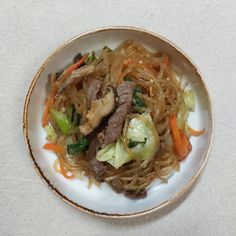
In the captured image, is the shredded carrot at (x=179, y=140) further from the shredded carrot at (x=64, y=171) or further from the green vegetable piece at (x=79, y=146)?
the shredded carrot at (x=64, y=171)

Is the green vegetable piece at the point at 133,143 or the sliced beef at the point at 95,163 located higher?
the green vegetable piece at the point at 133,143

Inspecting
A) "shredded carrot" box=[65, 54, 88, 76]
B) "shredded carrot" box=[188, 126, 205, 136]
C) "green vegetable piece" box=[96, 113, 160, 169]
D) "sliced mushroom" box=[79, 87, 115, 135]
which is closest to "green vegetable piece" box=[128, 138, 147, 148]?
"green vegetable piece" box=[96, 113, 160, 169]

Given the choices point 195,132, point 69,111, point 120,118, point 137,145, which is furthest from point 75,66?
point 195,132

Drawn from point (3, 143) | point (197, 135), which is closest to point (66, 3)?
point (3, 143)

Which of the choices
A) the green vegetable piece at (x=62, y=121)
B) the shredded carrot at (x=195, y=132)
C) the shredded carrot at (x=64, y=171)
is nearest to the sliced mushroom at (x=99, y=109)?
the green vegetable piece at (x=62, y=121)

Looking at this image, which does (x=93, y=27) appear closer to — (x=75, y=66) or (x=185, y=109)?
(x=75, y=66)

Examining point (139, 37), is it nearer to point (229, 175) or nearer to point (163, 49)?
point (163, 49)

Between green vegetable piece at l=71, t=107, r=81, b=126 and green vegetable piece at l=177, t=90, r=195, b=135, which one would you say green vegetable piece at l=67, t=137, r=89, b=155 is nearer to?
green vegetable piece at l=71, t=107, r=81, b=126

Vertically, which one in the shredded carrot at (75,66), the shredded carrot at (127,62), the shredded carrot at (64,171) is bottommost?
the shredded carrot at (64,171)
